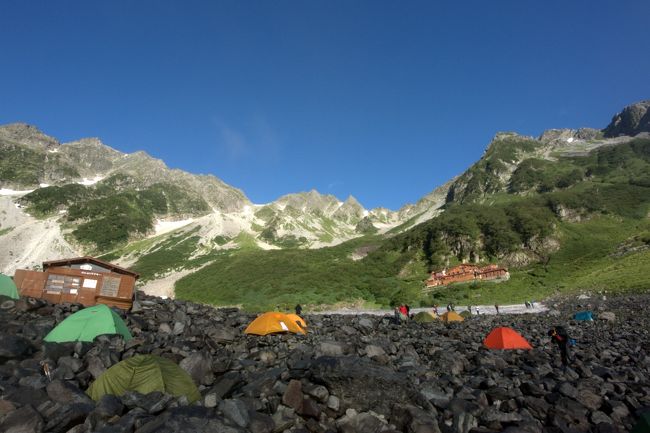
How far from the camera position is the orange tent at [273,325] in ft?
70.9

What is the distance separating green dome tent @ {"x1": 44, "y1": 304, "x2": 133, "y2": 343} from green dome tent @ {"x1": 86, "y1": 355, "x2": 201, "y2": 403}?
7571 millimetres

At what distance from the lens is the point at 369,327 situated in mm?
27641

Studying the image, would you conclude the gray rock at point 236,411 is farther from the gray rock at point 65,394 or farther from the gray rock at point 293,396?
the gray rock at point 65,394

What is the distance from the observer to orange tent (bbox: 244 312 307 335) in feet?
70.9

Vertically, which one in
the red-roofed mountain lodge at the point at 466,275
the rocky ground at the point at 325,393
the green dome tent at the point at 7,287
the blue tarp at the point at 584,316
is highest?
the red-roofed mountain lodge at the point at 466,275

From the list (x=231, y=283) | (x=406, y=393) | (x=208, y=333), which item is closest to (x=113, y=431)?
(x=406, y=393)

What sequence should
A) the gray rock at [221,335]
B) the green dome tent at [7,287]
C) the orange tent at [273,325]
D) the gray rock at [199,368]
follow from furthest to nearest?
the green dome tent at [7,287], the orange tent at [273,325], the gray rock at [221,335], the gray rock at [199,368]

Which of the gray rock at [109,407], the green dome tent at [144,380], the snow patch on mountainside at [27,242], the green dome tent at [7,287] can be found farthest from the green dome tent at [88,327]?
the snow patch on mountainside at [27,242]

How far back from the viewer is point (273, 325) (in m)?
21.8

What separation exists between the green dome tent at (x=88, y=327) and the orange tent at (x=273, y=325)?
7.30 metres

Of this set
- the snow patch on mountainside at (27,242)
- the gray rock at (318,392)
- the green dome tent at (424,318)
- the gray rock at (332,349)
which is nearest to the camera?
the gray rock at (318,392)

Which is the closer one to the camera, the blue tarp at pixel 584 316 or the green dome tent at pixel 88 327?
the green dome tent at pixel 88 327

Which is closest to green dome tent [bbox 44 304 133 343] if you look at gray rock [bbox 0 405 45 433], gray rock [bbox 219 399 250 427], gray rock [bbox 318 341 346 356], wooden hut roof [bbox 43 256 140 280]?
gray rock [bbox 0 405 45 433]

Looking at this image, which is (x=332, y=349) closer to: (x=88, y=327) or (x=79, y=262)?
(x=88, y=327)
